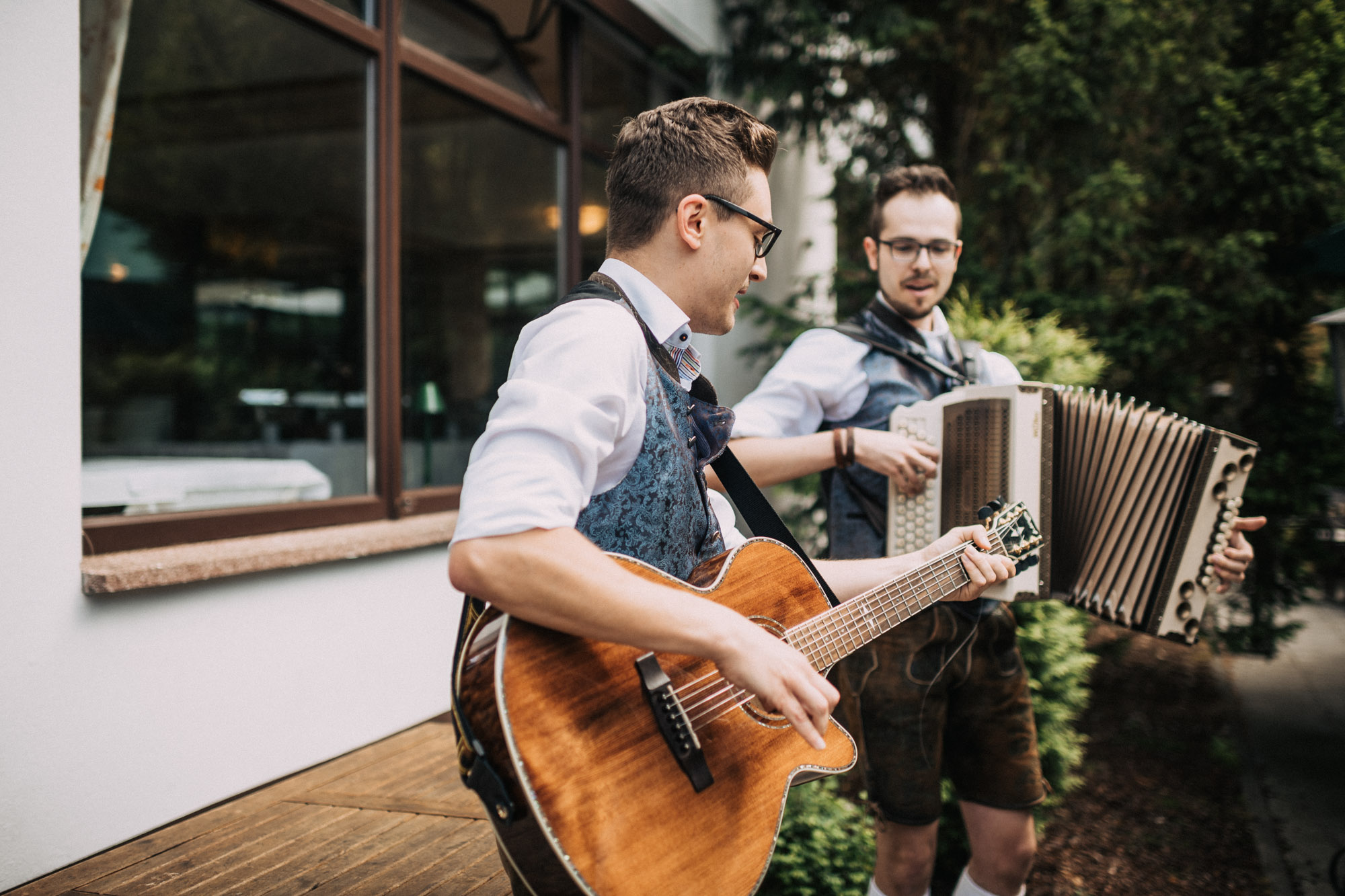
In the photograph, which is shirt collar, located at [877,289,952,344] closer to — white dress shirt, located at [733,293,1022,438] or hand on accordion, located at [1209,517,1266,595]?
white dress shirt, located at [733,293,1022,438]

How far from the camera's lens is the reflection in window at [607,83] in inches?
180

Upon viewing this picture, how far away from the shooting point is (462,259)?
6461 mm

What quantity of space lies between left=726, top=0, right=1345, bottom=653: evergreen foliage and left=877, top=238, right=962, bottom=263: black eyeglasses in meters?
2.67

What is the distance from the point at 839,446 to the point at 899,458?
5.7 inches

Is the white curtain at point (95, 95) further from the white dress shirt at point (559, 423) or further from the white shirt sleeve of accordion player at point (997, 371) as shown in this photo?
the white shirt sleeve of accordion player at point (997, 371)

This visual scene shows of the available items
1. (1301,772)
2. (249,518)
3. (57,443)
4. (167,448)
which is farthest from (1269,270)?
(167,448)

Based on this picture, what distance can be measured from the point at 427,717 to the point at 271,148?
532 cm

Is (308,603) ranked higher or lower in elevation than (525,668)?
lower

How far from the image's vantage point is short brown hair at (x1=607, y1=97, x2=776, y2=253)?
1.37m

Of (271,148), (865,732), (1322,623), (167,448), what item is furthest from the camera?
(1322,623)

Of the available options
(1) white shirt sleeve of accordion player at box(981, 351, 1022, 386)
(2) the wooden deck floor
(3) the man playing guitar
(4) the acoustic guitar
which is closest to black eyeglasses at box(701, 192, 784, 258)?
(3) the man playing guitar

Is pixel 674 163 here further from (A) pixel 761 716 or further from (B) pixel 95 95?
(B) pixel 95 95

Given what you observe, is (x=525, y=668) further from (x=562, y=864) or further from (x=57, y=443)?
(x=57, y=443)

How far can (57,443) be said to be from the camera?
2.10 meters
